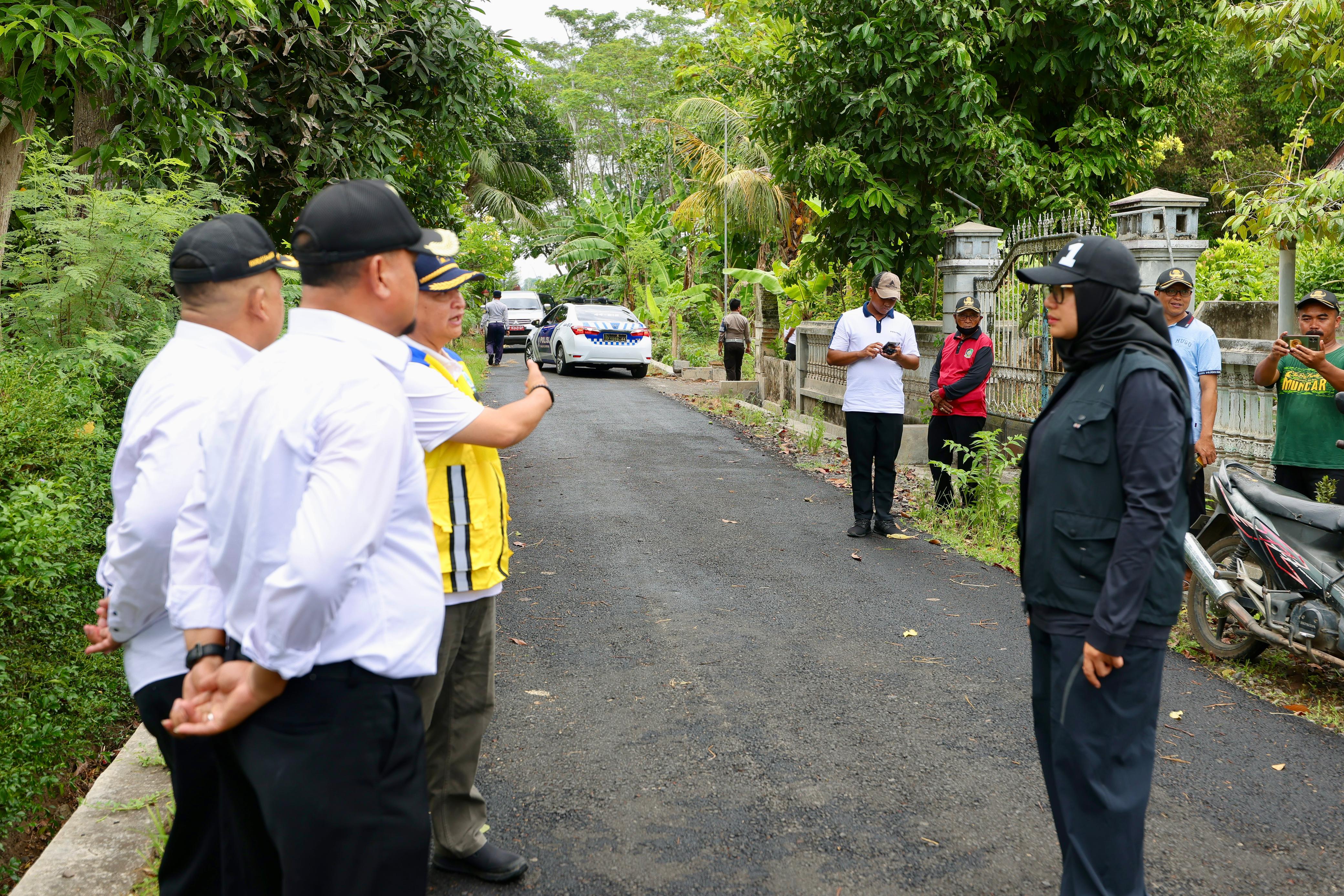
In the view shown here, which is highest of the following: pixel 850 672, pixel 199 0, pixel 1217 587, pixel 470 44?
pixel 470 44

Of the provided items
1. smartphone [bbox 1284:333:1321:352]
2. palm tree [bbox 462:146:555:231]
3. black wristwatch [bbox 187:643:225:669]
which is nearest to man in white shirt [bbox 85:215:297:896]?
black wristwatch [bbox 187:643:225:669]

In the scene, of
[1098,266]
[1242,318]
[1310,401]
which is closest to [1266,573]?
[1310,401]

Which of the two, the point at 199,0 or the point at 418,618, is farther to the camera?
the point at 199,0

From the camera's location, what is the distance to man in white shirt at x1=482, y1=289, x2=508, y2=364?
25766mm

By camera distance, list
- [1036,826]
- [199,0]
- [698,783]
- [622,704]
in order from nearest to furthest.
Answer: [1036,826]
[698,783]
[622,704]
[199,0]

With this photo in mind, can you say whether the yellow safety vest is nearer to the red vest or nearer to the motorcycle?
the motorcycle

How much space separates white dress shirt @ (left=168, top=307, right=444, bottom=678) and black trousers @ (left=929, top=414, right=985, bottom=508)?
7.21 m

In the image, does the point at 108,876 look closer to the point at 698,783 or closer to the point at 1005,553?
the point at 698,783

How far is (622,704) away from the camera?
16.7ft

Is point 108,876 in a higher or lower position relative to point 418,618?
lower

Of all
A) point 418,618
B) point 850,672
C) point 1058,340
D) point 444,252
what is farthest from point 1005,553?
point 418,618

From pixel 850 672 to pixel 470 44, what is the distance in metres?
7.79

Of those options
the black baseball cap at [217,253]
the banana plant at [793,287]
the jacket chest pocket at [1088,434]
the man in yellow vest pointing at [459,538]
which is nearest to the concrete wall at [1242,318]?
the banana plant at [793,287]

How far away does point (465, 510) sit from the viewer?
3266 millimetres
